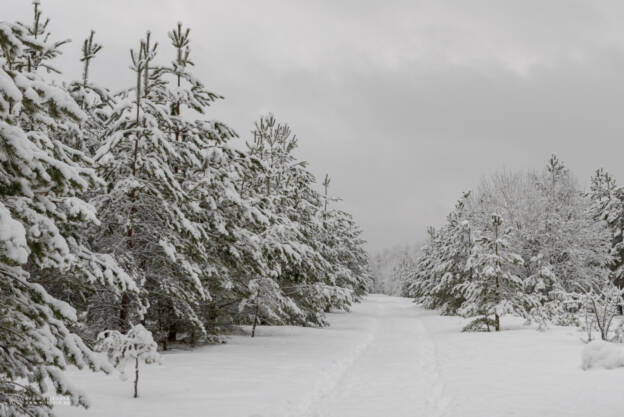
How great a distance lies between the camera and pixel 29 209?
15.0 feet

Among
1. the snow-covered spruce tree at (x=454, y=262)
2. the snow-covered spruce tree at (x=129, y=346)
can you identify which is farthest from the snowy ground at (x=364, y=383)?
the snow-covered spruce tree at (x=454, y=262)

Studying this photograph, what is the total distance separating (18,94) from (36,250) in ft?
5.01

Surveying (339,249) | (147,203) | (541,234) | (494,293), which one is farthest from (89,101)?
(541,234)

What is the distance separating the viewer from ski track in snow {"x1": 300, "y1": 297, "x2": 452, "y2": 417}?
7602 millimetres

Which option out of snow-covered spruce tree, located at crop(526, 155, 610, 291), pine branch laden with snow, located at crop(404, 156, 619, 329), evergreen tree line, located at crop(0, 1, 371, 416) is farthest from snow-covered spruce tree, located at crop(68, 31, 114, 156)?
snow-covered spruce tree, located at crop(526, 155, 610, 291)

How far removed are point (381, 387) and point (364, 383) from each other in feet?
1.73

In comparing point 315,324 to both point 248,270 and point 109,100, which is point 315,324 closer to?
point 248,270

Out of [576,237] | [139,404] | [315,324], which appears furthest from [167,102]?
[576,237]

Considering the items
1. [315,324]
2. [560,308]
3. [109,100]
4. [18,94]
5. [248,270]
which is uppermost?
[109,100]

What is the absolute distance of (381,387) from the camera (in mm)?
9367

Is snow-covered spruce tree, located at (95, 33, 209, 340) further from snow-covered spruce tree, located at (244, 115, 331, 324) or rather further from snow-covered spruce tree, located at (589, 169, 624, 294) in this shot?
snow-covered spruce tree, located at (589, 169, 624, 294)

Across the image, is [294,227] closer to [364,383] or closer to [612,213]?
[364,383]

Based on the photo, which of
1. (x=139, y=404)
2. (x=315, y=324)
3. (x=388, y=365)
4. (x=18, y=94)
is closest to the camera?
(x=18, y=94)

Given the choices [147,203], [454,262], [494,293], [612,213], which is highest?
[612,213]
